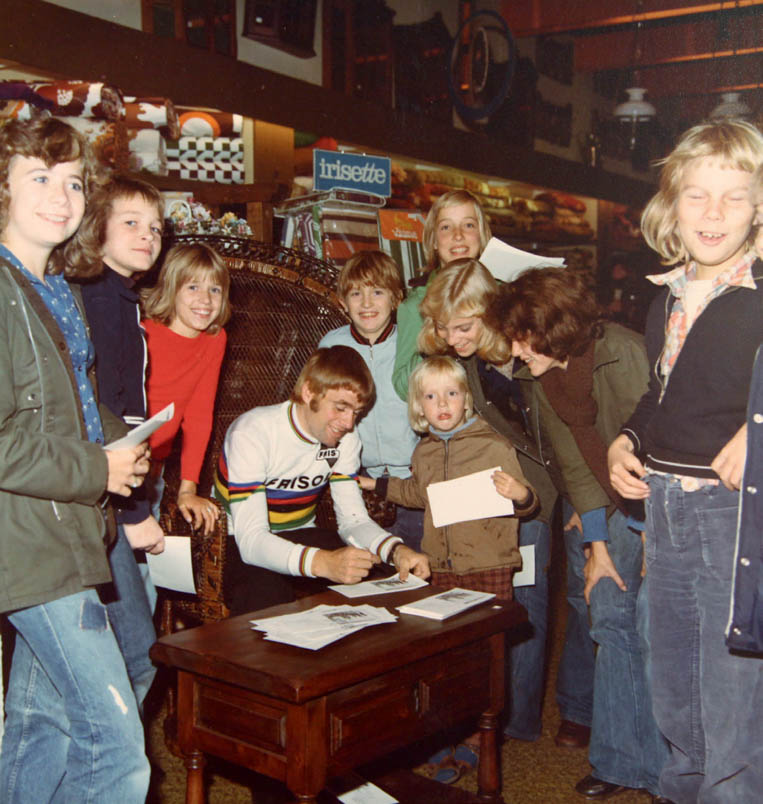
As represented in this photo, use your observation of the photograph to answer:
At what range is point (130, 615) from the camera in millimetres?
2094

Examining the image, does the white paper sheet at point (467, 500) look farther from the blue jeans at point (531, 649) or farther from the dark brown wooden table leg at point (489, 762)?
the dark brown wooden table leg at point (489, 762)

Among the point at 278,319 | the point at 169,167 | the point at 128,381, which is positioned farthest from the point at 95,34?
the point at 128,381

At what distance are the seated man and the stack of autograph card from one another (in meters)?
0.34

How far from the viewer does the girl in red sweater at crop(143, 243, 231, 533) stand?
279 cm

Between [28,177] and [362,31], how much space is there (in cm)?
505

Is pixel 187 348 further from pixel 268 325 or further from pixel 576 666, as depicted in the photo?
pixel 576 666

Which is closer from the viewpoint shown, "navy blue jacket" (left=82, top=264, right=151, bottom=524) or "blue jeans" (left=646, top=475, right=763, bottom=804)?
"blue jeans" (left=646, top=475, right=763, bottom=804)

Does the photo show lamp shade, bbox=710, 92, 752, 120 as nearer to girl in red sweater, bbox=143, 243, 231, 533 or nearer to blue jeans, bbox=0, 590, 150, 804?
girl in red sweater, bbox=143, 243, 231, 533

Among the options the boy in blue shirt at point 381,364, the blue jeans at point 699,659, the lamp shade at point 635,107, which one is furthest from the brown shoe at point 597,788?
the lamp shade at point 635,107

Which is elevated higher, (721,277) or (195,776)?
(721,277)

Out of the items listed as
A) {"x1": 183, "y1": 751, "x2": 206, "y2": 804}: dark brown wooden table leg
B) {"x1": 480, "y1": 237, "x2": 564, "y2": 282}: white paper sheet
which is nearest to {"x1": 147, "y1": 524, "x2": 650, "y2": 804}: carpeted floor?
{"x1": 183, "y1": 751, "x2": 206, "y2": 804}: dark brown wooden table leg

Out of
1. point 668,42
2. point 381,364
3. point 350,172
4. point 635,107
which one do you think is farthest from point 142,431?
point 635,107

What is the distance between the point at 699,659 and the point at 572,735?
4.16 feet

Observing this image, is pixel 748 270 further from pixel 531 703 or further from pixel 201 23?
pixel 201 23
